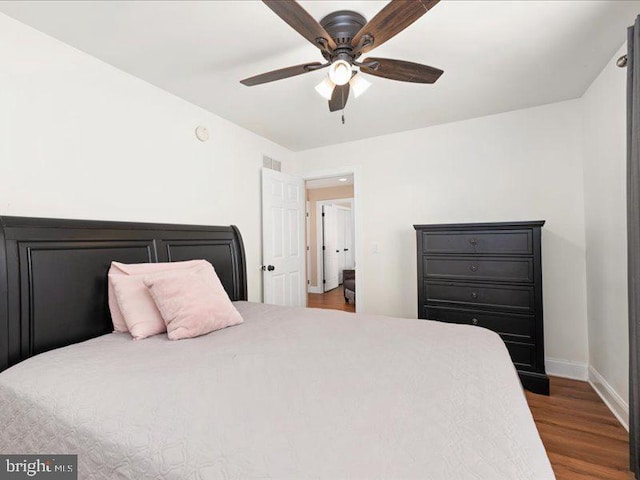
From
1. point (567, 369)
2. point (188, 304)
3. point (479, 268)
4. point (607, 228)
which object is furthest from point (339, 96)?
point (567, 369)

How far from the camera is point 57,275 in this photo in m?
1.59

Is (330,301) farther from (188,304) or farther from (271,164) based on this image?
(188,304)

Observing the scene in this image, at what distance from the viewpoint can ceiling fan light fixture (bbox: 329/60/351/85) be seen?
1511mm

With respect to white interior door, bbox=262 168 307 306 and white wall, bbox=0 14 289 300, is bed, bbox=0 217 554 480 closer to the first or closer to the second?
white wall, bbox=0 14 289 300

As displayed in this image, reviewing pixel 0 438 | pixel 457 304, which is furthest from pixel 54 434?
pixel 457 304

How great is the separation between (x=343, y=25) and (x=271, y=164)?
7.18 ft

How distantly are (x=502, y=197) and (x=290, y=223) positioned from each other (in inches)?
93.1

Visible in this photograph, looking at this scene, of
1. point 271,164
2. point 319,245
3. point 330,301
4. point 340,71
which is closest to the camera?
point 340,71

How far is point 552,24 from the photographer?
1.71 m

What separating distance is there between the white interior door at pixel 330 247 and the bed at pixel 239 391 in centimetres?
520

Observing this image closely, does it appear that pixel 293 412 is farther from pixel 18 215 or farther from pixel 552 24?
pixel 552 24

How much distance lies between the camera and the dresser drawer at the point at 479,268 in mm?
2482

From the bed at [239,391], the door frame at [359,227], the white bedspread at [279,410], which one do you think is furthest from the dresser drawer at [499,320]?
the white bedspread at [279,410]

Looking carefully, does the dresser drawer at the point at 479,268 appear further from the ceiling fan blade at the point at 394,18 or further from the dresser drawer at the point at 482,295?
the ceiling fan blade at the point at 394,18
